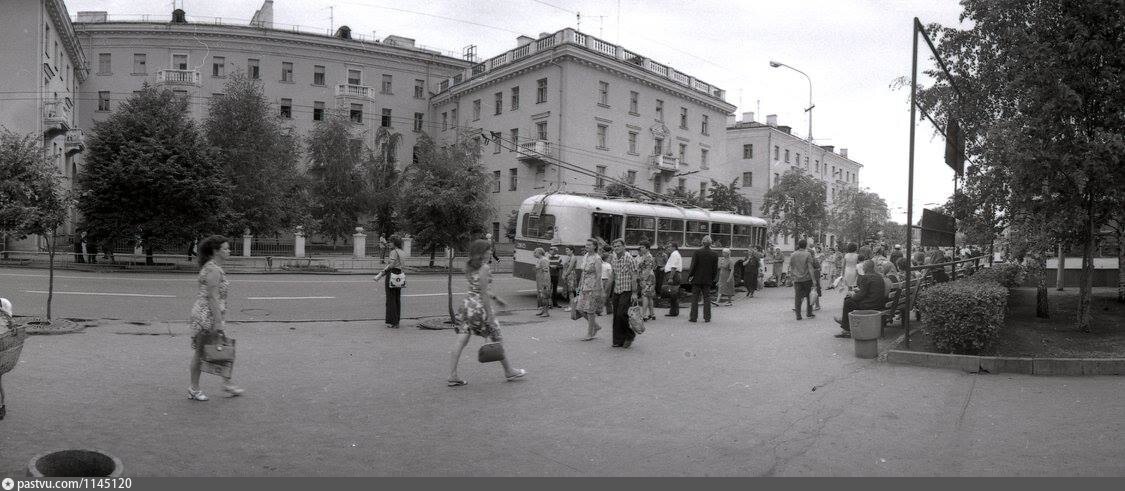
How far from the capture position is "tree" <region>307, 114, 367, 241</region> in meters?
45.0

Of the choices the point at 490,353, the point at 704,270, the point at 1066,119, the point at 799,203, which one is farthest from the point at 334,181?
the point at 1066,119

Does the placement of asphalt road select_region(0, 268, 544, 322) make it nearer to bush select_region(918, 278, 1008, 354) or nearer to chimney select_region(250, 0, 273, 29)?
bush select_region(918, 278, 1008, 354)

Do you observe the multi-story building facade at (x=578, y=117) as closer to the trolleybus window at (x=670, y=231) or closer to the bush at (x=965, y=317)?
the trolleybus window at (x=670, y=231)

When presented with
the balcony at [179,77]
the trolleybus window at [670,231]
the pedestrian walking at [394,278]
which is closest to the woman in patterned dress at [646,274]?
the pedestrian walking at [394,278]

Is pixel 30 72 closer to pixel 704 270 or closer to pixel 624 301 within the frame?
pixel 704 270

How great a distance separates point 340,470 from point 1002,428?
547 cm

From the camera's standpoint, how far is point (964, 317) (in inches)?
344

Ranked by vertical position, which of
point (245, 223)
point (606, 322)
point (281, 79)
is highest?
point (281, 79)

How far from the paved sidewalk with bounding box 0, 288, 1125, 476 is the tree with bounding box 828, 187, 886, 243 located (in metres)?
59.4

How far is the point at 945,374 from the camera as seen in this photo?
825cm

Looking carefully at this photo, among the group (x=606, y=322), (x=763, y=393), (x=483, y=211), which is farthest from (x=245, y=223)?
(x=763, y=393)

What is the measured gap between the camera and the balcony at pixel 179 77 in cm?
4722
